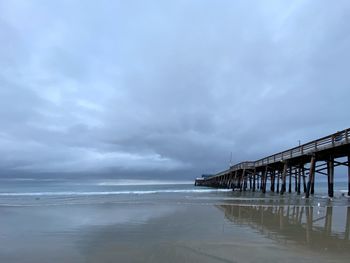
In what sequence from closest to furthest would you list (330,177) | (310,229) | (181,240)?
(181,240)
(310,229)
(330,177)

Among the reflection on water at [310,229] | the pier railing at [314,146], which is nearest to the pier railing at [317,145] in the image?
the pier railing at [314,146]

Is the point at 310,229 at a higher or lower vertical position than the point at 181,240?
higher

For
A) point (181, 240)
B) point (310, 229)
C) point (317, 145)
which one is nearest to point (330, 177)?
point (317, 145)

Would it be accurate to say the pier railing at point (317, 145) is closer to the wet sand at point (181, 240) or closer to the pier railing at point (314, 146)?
the pier railing at point (314, 146)

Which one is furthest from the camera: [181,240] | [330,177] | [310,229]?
[330,177]

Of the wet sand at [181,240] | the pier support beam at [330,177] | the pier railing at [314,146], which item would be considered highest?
the pier railing at [314,146]

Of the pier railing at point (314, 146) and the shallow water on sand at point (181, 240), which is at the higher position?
the pier railing at point (314, 146)

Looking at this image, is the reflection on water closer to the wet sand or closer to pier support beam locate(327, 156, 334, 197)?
the wet sand

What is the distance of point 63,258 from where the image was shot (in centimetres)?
784

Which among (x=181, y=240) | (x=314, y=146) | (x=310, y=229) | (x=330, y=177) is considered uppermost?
(x=314, y=146)

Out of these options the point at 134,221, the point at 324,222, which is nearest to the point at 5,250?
the point at 134,221

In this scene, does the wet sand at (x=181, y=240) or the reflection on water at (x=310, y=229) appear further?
the reflection on water at (x=310, y=229)

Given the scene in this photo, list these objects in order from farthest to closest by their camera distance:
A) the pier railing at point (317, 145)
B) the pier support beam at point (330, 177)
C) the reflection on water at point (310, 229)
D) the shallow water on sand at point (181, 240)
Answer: the pier support beam at point (330, 177) → the pier railing at point (317, 145) → the reflection on water at point (310, 229) → the shallow water on sand at point (181, 240)

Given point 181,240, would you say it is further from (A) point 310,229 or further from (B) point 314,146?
(B) point 314,146
